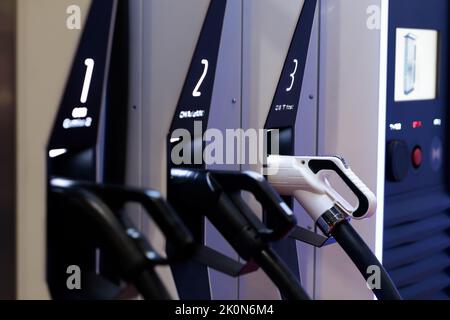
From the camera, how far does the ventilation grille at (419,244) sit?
430 centimetres

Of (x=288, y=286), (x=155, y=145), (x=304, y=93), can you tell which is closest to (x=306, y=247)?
(x=304, y=93)

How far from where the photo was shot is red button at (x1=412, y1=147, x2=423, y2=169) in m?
4.45

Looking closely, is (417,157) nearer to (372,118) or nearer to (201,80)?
(372,118)

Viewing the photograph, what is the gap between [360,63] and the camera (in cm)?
389

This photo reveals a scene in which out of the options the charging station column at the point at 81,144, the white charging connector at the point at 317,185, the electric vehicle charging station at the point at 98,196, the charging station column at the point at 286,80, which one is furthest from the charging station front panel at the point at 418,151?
the charging station column at the point at 81,144

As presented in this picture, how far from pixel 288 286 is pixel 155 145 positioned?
667 mm

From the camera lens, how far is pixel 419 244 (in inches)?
177

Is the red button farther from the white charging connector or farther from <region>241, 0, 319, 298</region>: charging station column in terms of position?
the white charging connector

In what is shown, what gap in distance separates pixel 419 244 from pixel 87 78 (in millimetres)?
2581

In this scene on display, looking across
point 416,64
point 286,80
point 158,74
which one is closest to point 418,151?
point 416,64

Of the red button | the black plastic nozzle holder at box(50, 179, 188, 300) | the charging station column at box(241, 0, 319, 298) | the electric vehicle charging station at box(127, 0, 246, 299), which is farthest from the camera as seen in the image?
the red button

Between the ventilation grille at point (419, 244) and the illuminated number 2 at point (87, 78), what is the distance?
7.20 ft

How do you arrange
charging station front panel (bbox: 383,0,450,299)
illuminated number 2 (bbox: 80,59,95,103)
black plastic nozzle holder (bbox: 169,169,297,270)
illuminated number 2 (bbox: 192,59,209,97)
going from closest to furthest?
black plastic nozzle holder (bbox: 169,169,297,270), illuminated number 2 (bbox: 80,59,95,103), illuminated number 2 (bbox: 192,59,209,97), charging station front panel (bbox: 383,0,450,299)

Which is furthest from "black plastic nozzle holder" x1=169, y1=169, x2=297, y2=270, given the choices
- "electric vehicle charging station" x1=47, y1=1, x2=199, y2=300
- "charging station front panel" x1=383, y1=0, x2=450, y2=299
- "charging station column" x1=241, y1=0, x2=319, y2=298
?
"charging station front panel" x1=383, y1=0, x2=450, y2=299
